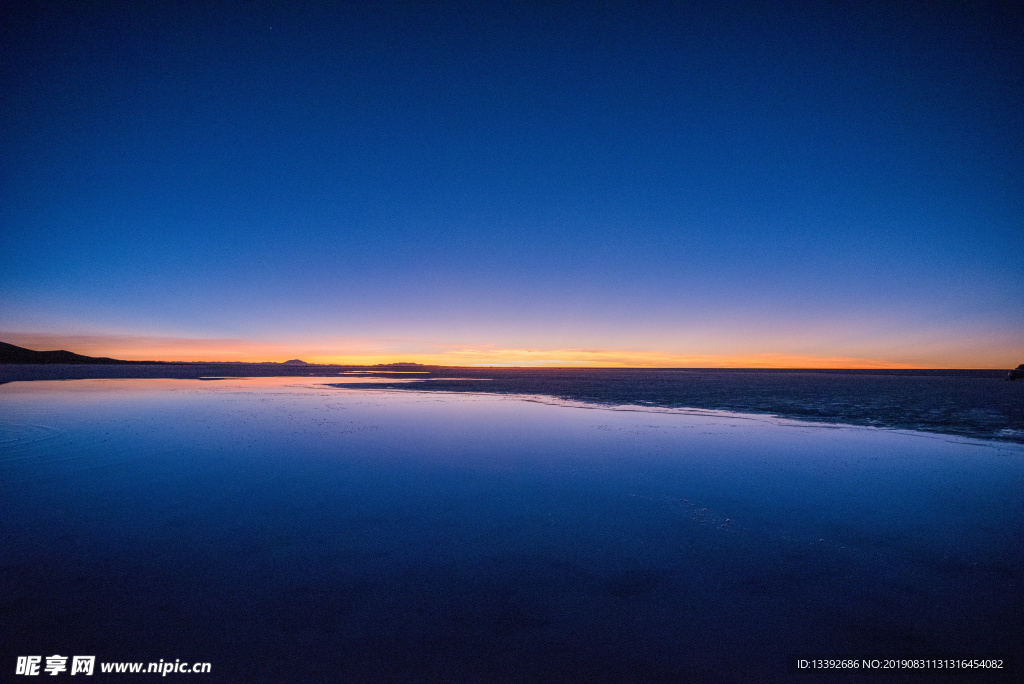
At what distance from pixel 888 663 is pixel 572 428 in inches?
487

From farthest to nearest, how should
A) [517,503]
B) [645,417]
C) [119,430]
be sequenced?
[645,417], [119,430], [517,503]

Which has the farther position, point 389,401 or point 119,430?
point 389,401

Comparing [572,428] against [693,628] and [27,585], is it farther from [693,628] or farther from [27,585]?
[27,585]

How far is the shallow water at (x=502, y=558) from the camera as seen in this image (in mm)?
3879

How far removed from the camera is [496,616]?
170 inches

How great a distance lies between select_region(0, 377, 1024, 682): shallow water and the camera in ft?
12.7

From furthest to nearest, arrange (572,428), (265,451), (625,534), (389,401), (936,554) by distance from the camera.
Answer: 1. (389,401)
2. (572,428)
3. (265,451)
4. (625,534)
5. (936,554)

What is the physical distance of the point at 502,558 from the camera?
563cm

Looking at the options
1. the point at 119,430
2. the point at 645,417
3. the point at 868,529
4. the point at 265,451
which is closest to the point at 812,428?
the point at 645,417

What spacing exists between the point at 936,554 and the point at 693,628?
164 inches

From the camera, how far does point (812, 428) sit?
16.2 metres

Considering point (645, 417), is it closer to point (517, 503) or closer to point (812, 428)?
point (812, 428)

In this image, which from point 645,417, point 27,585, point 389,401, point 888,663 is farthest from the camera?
point 389,401

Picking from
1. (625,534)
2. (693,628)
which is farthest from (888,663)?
(625,534)
